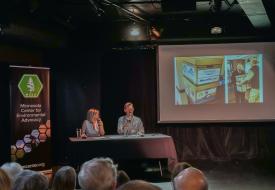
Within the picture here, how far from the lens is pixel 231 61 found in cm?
915

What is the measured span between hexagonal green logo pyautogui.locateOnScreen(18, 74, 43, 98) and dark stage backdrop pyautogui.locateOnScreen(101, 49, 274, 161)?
183 cm

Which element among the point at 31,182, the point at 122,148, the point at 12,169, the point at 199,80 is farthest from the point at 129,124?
the point at 31,182

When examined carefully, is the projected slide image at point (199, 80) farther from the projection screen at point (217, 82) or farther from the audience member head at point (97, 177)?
the audience member head at point (97, 177)

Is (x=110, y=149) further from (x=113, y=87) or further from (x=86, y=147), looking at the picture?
(x=113, y=87)

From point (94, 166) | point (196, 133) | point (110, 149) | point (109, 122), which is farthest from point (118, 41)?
point (94, 166)

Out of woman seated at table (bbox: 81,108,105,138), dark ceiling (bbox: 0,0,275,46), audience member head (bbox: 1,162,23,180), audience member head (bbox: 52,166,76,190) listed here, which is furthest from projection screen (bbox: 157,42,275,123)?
audience member head (bbox: 52,166,76,190)

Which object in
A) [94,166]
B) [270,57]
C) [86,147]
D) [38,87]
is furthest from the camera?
[270,57]

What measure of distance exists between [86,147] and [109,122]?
113 inches

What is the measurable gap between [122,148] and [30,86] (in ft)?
7.55

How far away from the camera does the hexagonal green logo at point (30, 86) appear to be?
26.4 feet

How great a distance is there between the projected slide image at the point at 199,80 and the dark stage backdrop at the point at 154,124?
1.87 ft

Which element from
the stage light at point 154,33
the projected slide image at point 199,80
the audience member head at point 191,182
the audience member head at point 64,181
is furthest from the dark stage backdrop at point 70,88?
the audience member head at point 191,182

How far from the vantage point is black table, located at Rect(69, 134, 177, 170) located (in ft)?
22.7

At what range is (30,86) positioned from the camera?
26.9ft
